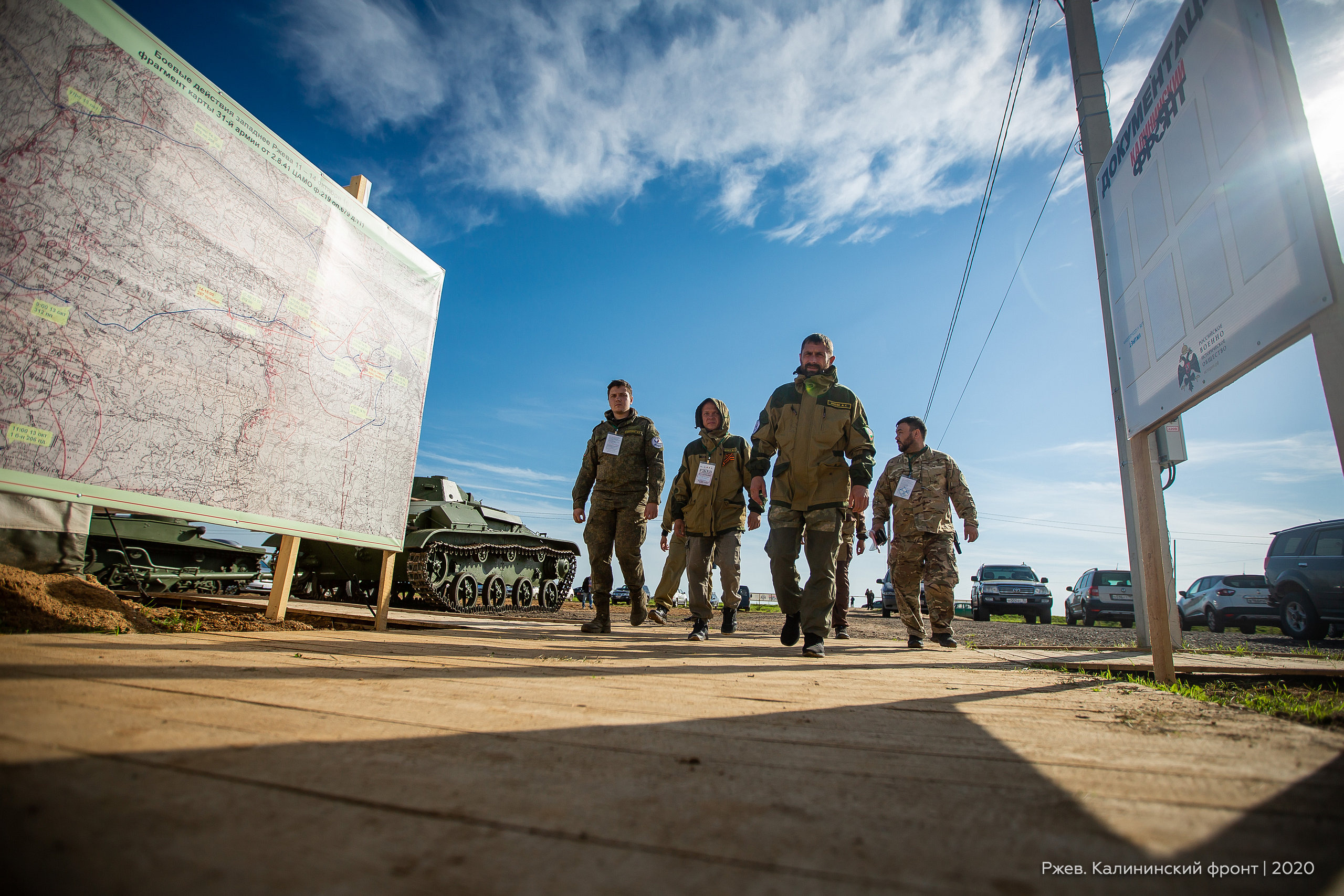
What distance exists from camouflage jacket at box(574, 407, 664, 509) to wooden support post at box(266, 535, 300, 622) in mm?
2263

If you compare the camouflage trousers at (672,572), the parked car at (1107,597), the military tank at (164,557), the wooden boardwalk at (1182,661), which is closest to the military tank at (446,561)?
the military tank at (164,557)

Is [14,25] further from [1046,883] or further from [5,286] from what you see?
[1046,883]

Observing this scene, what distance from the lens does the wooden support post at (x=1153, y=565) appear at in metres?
2.95

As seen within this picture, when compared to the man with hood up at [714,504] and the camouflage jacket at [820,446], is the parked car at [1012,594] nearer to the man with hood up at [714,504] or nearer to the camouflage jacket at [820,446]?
the man with hood up at [714,504]

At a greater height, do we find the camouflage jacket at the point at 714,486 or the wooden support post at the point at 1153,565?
the camouflage jacket at the point at 714,486

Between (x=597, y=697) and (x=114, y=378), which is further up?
(x=114, y=378)

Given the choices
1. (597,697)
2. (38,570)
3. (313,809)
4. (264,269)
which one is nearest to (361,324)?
(264,269)

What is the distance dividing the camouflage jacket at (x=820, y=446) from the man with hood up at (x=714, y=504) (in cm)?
159

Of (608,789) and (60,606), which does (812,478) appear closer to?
(608,789)

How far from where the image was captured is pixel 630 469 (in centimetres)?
564

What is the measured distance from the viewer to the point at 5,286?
2.72 m

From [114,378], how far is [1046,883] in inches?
158

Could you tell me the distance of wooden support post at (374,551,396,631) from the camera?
475 cm

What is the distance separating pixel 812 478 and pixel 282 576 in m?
3.63
